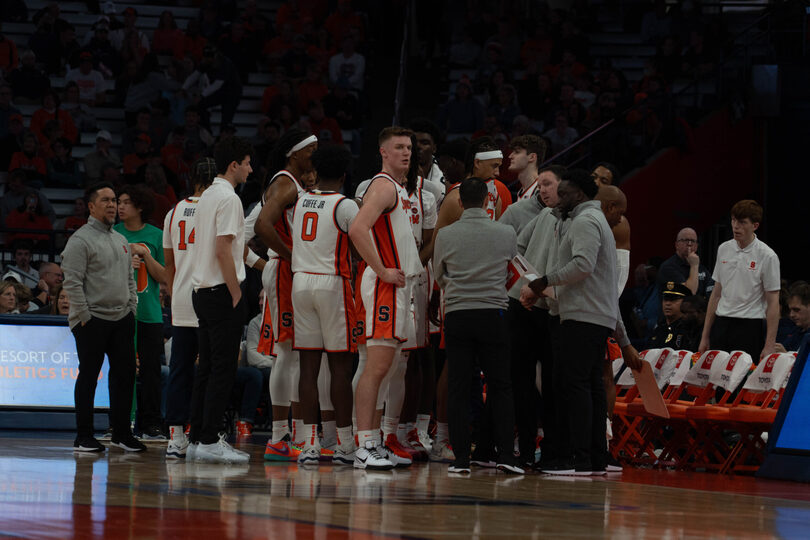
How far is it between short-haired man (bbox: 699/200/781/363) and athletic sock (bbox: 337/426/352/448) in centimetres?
367

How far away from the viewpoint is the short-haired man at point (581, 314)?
7.97 m

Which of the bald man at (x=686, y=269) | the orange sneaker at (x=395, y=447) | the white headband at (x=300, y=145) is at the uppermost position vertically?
the white headband at (x=300, y=145)

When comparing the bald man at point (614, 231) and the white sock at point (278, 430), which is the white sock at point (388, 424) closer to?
the white sock at point (278, 430)

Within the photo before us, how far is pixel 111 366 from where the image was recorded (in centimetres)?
941

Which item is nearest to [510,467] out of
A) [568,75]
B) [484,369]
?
[484,369]

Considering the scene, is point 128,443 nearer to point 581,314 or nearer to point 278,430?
point 278,430

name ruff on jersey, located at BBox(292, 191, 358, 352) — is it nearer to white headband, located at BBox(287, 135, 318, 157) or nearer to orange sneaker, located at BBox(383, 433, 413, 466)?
white headband, located at BBox(287, 135, 318, 157)

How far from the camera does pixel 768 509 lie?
21.5 feet

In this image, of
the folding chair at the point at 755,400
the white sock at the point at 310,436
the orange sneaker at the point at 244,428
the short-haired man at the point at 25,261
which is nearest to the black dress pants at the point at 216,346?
the white sock at the point at 310,436

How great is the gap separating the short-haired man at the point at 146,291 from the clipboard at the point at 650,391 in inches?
156

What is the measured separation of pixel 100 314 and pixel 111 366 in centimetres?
43

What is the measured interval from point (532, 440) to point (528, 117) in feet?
35.1

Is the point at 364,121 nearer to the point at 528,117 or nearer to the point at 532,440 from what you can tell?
the point at 528,117

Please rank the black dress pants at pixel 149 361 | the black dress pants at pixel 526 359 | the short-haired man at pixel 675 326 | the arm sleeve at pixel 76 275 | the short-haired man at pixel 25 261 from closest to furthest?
1. the black dress pants at pixel 526 359
2. the arm sleeve at pixel 76 275
3. the black dress pants at pixel 149 361
4. the short-haired man at pixel 675 326
5. the short-haired man at pixel 25 261
